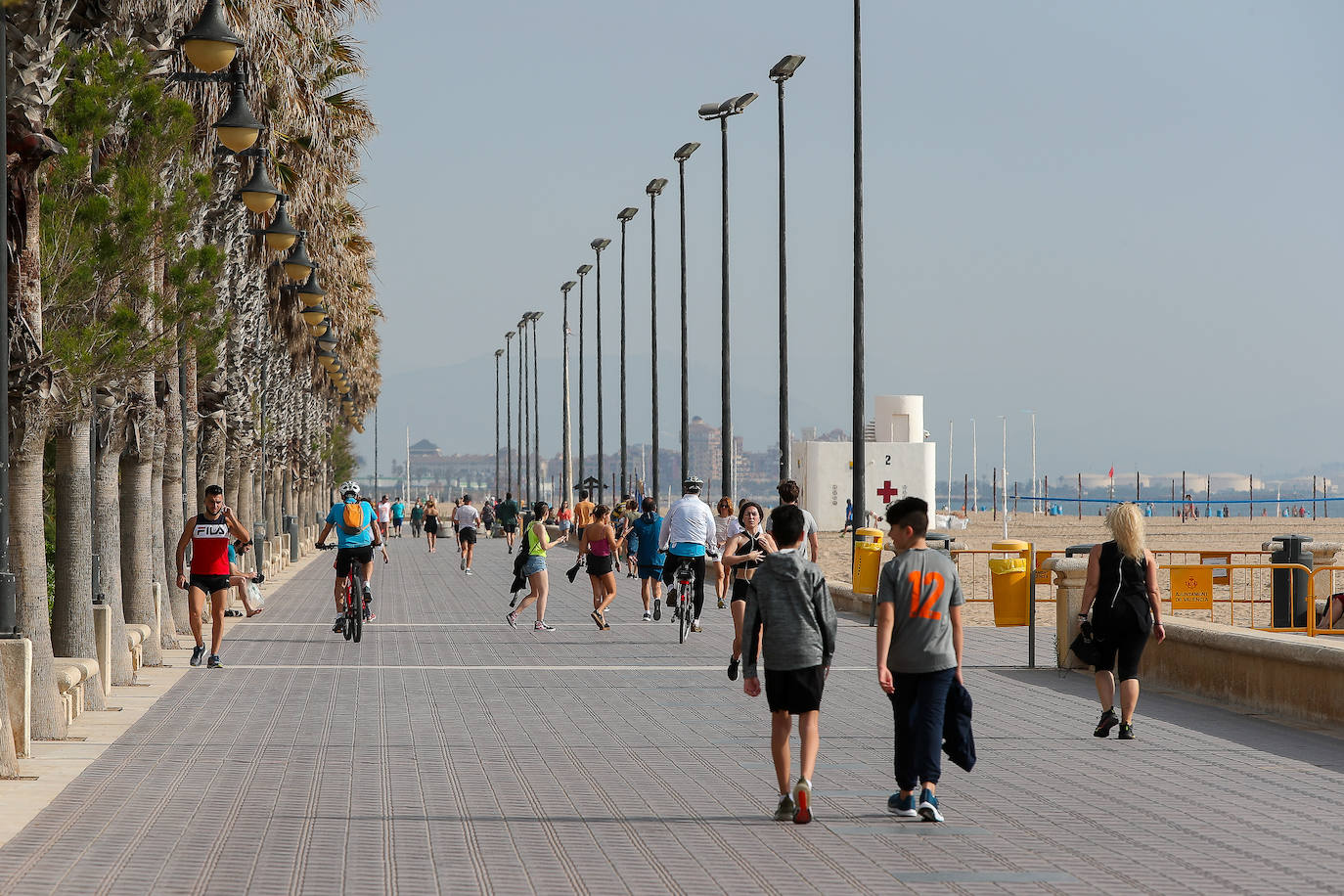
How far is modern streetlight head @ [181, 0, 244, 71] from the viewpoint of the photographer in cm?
1259

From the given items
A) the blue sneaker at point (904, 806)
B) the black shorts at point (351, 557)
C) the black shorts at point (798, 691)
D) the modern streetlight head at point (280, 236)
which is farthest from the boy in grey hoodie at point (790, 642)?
the modern streetlight head at point (280, 236)

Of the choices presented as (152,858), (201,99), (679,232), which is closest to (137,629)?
(201,99)

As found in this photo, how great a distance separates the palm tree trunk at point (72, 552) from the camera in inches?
542

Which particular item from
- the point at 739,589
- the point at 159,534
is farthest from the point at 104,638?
the point at 739,589

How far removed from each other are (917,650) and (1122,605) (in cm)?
348

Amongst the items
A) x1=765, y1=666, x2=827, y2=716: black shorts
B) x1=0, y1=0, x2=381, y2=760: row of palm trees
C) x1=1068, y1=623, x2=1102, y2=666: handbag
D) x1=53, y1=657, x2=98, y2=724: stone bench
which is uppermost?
x1=0, y1=0, x2=381, y2=760: row of palm trees

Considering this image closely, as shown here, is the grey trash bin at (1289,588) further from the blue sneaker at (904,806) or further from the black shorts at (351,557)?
the blue sneaker at (904,806)

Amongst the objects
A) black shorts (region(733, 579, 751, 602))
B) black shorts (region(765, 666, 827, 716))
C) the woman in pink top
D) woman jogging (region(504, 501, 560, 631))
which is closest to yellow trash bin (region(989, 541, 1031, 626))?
black shorts (region(733, 579, 751, 602))

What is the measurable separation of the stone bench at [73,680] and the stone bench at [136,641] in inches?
86.8

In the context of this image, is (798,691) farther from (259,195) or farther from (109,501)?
(259,195)

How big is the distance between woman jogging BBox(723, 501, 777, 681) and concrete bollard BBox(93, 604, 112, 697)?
5.08 meters

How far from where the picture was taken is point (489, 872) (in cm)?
736

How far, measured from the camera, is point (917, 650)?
28.3 ft

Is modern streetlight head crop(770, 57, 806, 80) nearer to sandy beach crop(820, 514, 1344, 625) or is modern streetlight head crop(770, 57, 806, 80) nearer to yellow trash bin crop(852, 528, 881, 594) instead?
sandy beach crop(820, 514, 1344, 625)
